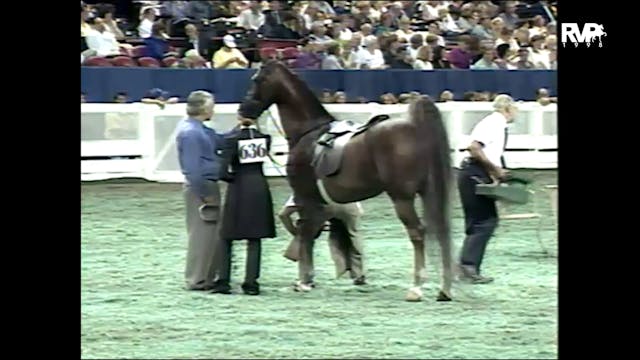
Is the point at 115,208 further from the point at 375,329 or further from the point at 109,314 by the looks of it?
the point at 375,329

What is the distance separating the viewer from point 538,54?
13695 mm

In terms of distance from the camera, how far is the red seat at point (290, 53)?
13.8 meters

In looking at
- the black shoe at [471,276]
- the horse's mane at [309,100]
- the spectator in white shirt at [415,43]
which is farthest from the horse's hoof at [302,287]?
the spectator in white shirt at [415,43]

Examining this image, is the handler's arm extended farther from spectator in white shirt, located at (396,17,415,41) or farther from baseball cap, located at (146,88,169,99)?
spectator in white shirt, located at (396,17,415,41)

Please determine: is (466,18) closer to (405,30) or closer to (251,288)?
(405,30)

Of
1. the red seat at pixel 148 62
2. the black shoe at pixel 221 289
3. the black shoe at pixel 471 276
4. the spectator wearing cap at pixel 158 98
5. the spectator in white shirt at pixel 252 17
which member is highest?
the spectator in white shirt at pixel 252 17

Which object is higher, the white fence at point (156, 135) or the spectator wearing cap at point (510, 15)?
the spectator wearing cap at point (510, 15)

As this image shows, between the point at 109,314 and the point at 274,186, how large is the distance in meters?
4.75

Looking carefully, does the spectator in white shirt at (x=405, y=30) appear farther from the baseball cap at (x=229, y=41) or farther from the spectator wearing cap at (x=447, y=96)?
the baseball cap at (x=229, y=41)

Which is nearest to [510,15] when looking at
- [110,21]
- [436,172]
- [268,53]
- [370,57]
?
[370,57]

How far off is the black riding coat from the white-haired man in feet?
4.35

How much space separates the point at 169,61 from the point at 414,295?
22.9 feet
